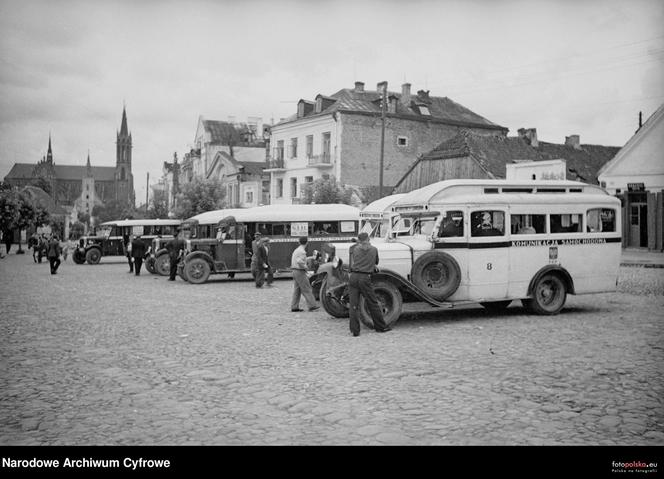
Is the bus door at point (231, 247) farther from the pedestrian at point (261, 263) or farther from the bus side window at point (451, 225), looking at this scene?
the bus side window at point (451, 225)

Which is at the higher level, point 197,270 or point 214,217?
Answer: point 214,217

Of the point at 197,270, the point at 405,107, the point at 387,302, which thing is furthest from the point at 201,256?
the point at 405,107

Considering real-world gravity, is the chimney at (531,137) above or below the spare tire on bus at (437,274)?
above

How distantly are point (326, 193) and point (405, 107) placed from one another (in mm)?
13113

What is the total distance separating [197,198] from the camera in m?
45.9

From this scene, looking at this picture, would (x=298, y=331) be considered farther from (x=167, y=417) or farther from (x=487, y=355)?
(x=167, y=417)

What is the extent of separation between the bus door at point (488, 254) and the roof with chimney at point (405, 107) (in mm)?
30213

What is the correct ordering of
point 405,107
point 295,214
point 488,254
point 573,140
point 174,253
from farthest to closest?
point 573,140
point 405,107
point 295,214
point 174,253
point 488,254

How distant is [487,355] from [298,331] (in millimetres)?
3640

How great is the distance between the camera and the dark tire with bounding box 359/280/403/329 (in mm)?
10727

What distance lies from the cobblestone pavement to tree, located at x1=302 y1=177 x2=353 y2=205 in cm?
2284

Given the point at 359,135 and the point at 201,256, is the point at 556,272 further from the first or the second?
the point at 359,135

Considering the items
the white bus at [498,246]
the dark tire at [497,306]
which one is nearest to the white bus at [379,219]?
the white bus at [498,246]

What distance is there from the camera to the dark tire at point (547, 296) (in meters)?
12.1
